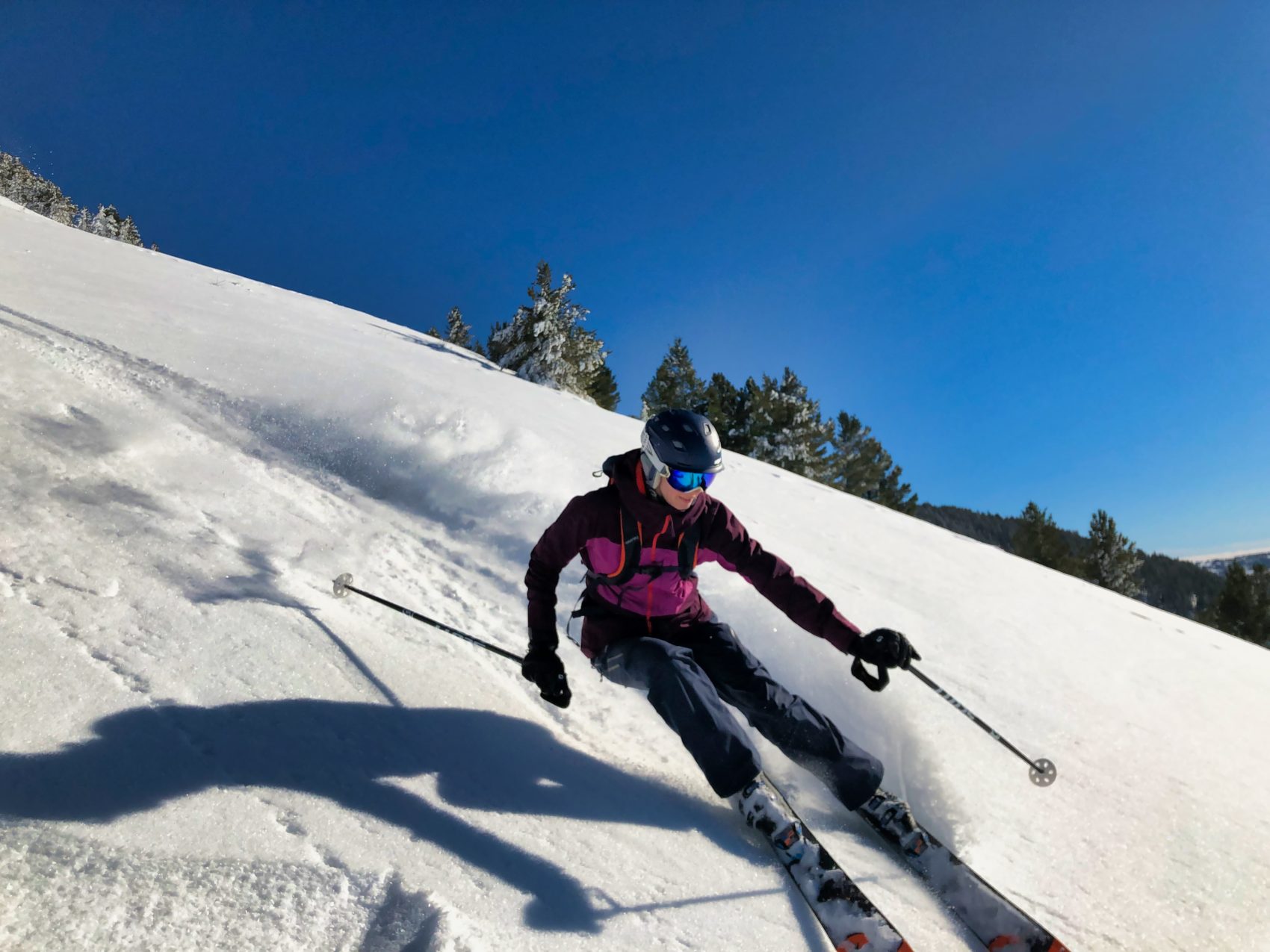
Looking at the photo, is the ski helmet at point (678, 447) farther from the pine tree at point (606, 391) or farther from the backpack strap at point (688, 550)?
the pine tree at point (606, 391)

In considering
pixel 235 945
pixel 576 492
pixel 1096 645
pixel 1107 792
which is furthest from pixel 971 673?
pixel 235 945

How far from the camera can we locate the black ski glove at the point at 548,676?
308 centimetres

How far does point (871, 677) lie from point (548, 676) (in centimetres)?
177

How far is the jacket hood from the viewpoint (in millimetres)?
3344

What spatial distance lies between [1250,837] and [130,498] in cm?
695

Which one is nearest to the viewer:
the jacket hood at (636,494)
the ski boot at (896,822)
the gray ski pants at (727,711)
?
the gray ski pants at (727,711)

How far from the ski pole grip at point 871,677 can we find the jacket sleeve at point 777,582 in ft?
0.40

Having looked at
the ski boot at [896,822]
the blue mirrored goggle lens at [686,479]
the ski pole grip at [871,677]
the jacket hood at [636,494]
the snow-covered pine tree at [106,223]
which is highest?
the snow-covered pine tree at [106,223]

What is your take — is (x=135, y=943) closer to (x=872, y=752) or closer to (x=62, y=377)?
(x=872, y=752)

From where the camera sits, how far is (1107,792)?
3.69m

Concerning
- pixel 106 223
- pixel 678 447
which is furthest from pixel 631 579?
pixel 106 223

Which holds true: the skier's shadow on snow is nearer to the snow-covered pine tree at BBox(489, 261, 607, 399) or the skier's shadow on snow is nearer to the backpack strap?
the backpack strap

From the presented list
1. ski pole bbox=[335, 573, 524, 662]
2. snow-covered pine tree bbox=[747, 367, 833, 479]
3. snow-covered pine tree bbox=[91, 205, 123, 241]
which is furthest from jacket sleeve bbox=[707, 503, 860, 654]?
snow-covered pine tree bbox=[91, 205, 123, 241]

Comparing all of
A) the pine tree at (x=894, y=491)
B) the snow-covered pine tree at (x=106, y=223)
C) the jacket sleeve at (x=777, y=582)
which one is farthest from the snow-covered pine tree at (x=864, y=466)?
the snow-covered pine tree at (x=106, y=223)
